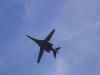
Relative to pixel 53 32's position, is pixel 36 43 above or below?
below

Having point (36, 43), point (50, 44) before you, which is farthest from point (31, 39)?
point (50, 44)

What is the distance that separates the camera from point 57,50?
119m

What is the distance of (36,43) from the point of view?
11612cm

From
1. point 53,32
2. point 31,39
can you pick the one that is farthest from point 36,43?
point 53,32

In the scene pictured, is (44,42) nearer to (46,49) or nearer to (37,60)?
(46,49)

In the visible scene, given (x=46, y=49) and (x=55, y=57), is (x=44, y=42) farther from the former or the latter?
(x=55, y=57)

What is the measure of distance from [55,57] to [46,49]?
7.80m

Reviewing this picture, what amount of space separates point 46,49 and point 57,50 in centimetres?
701

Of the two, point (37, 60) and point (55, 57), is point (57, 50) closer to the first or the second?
point (55, 57)

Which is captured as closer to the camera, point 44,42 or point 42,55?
point 44,42

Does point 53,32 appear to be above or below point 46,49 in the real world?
above

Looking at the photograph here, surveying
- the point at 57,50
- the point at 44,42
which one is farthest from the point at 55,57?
the point at 44,42

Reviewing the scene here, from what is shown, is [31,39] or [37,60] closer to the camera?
[31,39]

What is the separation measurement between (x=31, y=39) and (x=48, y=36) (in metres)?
8.88
